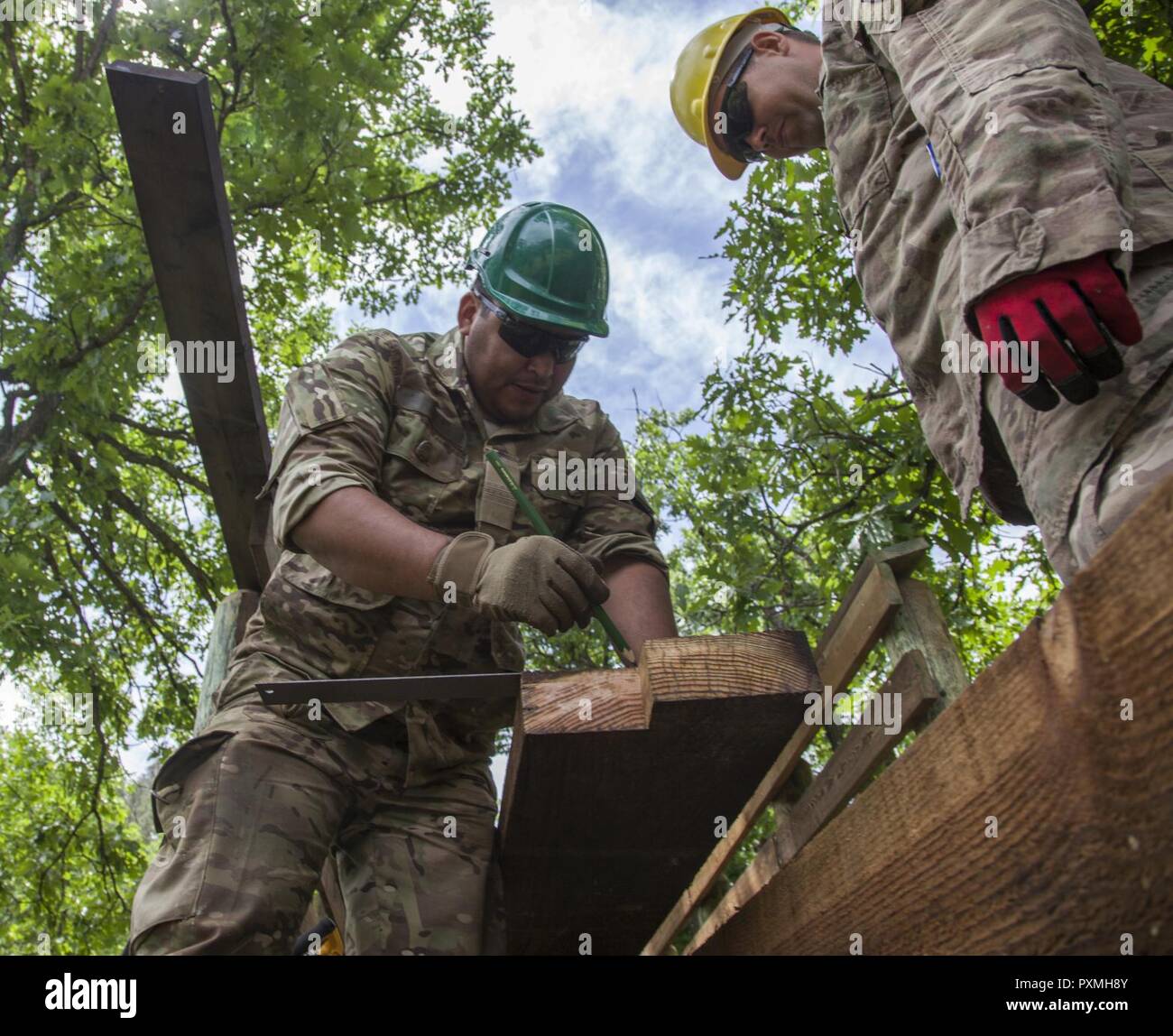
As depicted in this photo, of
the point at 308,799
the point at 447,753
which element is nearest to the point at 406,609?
the point at 447,753

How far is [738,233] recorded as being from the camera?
5.79m

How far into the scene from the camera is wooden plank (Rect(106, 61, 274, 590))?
2.71 meters

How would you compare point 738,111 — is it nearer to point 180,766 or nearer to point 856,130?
point 856,130

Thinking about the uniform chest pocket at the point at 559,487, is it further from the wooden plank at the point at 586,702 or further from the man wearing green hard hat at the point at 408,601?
the wooden plank at the point at 586,702

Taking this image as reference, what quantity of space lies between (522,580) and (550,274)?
1164 mm

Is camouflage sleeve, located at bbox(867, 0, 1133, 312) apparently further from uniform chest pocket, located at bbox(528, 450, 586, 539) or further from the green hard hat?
uniform chest pocket, located at bbox(528, 450, 586, 539)

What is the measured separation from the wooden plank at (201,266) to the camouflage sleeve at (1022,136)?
1.98 metres

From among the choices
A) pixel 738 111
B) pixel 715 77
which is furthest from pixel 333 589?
pixel 715 77

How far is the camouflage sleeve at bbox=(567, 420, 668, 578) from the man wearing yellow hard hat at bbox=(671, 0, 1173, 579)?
2.82ft

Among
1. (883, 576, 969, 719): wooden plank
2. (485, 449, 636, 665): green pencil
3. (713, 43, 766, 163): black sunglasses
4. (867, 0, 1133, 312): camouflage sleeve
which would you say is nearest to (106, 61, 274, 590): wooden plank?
(485, 449, 636, 665): green pencil

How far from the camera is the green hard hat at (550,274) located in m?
2.81

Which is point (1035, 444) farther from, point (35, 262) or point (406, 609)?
point (35, 262)

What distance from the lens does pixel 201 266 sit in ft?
A: 9.96

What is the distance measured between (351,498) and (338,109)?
187 inches
